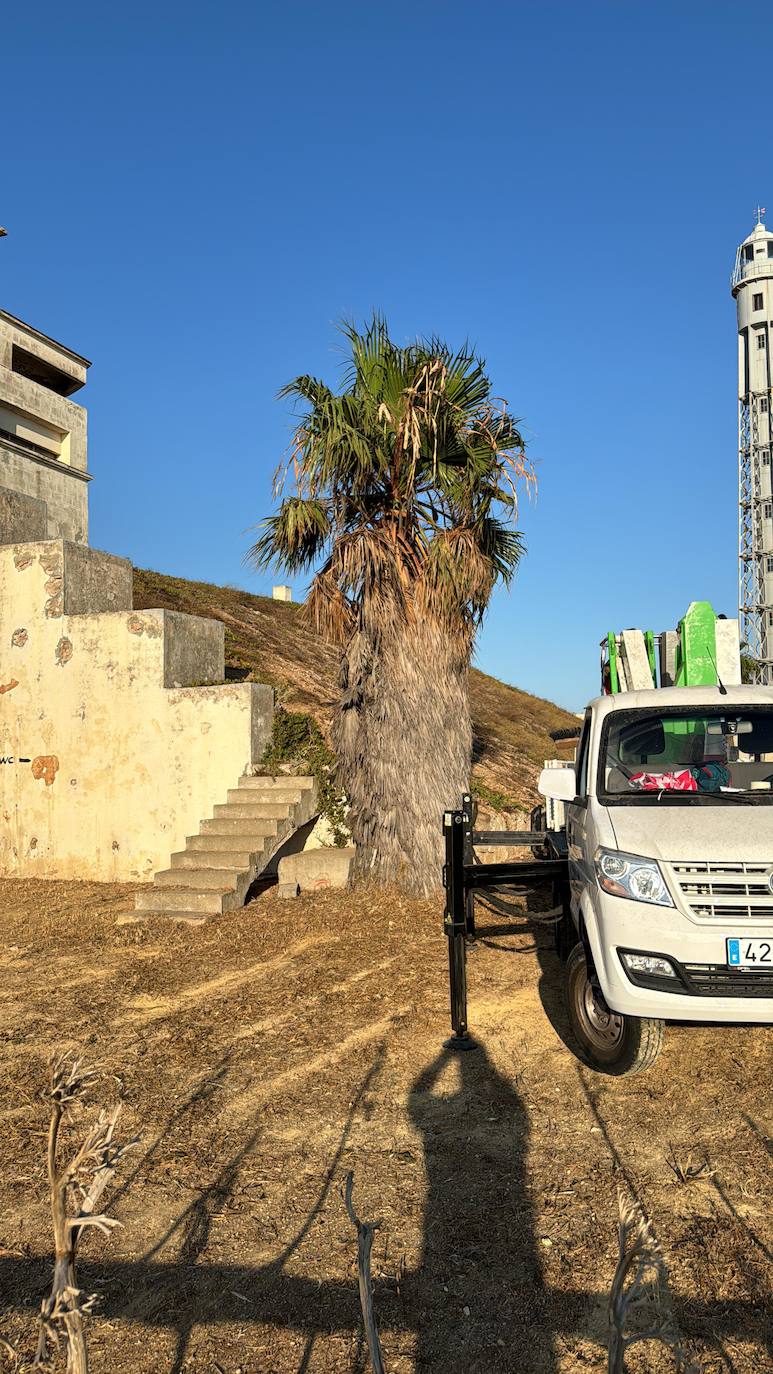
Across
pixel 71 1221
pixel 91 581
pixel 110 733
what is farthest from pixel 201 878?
pixel 71 1221

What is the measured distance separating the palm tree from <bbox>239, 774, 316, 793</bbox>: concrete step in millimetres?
813

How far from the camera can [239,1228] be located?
3734 mm

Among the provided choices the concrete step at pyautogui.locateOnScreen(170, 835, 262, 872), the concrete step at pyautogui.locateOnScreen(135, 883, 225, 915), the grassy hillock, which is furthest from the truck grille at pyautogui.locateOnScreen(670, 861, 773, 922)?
the grassy hillock

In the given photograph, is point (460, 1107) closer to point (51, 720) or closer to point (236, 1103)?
point (236, 1103)

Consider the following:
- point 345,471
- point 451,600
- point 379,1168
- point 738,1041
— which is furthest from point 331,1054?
point 345,471

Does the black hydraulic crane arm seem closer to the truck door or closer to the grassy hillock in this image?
the truck door

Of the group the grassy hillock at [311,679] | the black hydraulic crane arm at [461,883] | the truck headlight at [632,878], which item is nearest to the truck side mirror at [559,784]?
the black hydraulic crane arm at [461,883]

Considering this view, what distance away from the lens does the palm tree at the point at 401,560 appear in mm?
10117

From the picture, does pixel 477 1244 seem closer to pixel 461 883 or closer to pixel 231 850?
pixel 461 883

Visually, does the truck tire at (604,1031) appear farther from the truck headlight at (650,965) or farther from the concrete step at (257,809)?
the concrete step at (257,809)

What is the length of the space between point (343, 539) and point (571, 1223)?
25.3 ft

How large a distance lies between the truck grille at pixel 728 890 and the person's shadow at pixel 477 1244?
142cm

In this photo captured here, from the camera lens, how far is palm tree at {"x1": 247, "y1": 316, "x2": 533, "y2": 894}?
33.2 feet

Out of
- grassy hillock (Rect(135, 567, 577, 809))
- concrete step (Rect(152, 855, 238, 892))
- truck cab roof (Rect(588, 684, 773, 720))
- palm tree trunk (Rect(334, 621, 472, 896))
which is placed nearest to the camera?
truck cab roof (Rect(588, 684, 773, 720))
